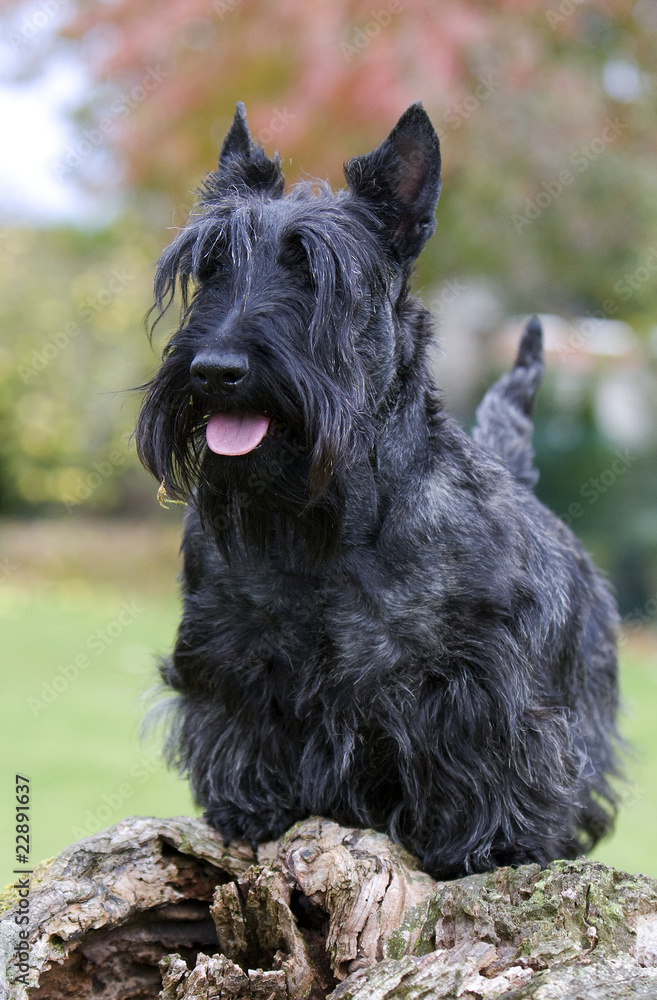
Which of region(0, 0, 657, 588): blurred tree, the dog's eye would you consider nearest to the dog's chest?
the dog's eye

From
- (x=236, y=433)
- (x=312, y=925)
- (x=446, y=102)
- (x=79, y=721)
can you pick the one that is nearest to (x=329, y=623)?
(x=236, y=433)

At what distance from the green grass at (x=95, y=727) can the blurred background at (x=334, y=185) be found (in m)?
0.03

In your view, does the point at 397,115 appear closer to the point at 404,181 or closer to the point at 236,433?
the point at 404,181

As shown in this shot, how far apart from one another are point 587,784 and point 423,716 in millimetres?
1173

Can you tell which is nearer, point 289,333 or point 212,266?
point 289,333

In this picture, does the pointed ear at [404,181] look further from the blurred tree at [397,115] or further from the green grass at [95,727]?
the blurred tree at [397,115]

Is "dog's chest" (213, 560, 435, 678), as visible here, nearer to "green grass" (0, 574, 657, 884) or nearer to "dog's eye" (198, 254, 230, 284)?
"dog's eye" (198, 254, 230, 284)

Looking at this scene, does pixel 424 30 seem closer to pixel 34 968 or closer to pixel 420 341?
pixel 420 341

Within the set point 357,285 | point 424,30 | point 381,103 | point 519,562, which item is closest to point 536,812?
point 519,562

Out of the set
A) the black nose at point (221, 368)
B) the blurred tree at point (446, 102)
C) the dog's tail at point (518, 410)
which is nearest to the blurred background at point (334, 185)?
the blurred tree at point (446, 102)

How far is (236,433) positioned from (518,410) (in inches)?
92.2

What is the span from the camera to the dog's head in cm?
255

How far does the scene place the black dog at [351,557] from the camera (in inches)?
105

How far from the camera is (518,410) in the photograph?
183 inches
